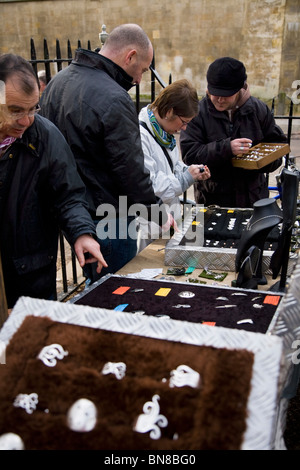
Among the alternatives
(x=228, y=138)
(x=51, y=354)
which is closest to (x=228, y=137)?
(x=228, y=138)

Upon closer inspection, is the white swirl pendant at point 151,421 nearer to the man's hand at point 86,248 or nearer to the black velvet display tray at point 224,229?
the man's hand at point 86,248

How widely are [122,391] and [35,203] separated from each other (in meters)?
1.07

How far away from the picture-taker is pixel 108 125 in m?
1.99

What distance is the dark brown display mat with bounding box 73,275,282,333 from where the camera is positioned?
1.34m

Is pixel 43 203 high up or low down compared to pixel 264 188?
up

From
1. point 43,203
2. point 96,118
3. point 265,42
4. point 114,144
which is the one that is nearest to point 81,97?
point 96,118

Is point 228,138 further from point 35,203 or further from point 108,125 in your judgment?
point 35,203

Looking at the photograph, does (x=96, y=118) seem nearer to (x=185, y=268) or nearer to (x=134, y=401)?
(x=185, y=268)

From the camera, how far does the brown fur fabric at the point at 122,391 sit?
0.80m

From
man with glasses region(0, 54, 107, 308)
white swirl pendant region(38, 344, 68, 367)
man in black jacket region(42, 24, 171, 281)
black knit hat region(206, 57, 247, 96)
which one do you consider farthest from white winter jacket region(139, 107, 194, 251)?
white swirl pendant region(38, 344, 68, 367)

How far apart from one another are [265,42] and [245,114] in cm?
1350

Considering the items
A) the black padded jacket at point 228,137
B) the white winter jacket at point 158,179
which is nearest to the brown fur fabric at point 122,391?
the white winter jacket at point 158,179
